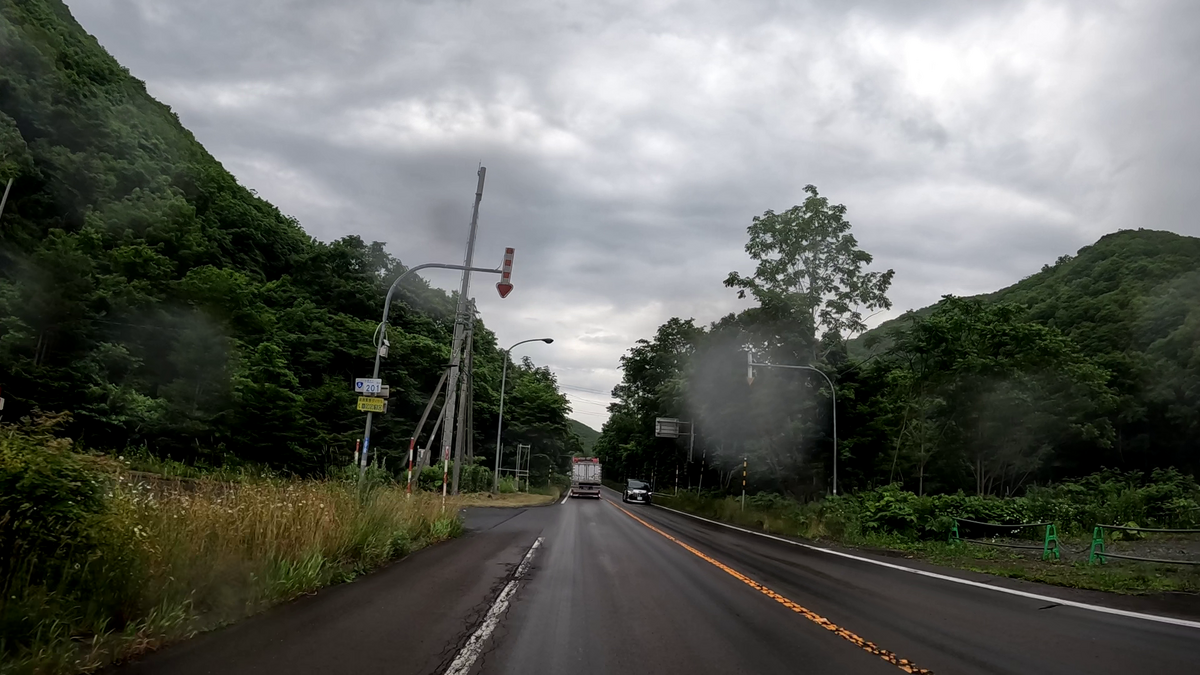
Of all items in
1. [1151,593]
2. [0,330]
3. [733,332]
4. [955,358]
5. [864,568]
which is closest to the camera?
[1151,593]

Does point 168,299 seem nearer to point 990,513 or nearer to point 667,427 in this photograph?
point 667,427

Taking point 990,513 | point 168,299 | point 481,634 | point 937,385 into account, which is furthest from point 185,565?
point 168,299

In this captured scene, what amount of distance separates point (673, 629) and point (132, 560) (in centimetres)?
496

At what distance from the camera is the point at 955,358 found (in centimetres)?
3291

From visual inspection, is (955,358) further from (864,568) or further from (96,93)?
(96,93)

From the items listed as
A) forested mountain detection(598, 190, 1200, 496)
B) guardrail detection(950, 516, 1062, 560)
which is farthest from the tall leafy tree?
guardrail detection(950, 516, 1062, 560)

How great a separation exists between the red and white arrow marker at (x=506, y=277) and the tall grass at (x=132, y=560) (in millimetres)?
6223

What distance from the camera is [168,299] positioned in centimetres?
3744

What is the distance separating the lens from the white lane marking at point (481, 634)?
5270 millimetres

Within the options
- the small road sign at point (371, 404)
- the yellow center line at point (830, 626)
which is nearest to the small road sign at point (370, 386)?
the small road sign at point (371, 404)

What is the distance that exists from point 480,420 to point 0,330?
1448 inches

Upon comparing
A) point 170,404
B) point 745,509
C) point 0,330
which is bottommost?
point 745,509

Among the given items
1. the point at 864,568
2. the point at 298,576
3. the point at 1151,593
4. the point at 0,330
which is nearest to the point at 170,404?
the point at 0,330

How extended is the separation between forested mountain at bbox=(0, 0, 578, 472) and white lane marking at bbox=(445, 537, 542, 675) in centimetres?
2852
